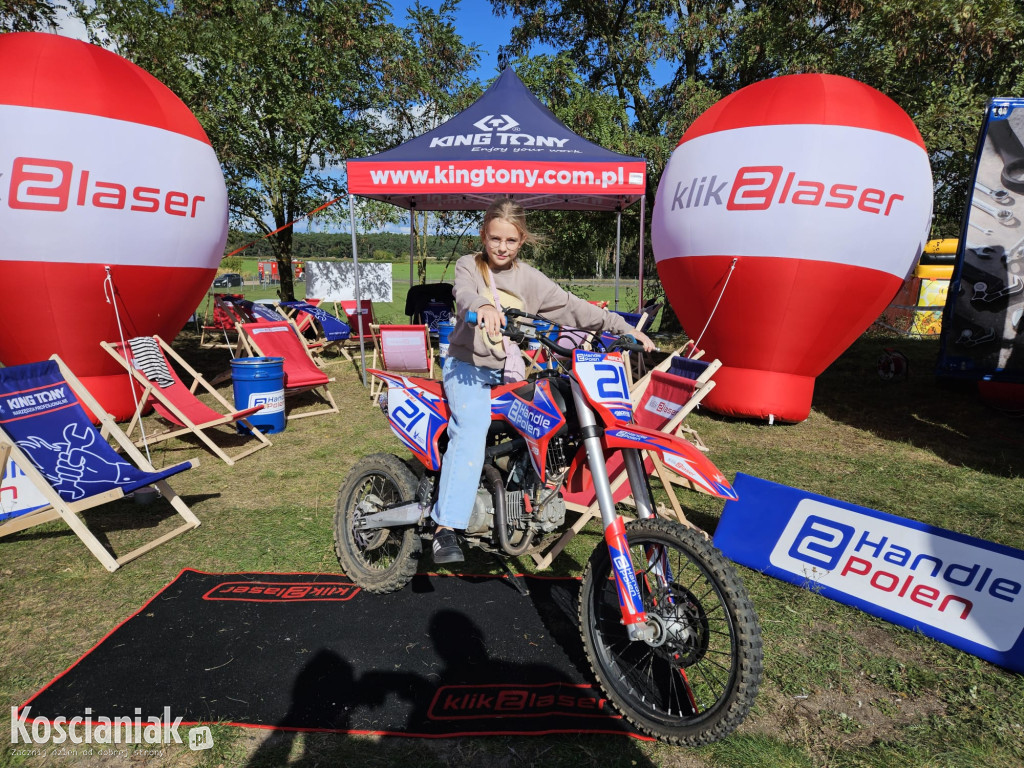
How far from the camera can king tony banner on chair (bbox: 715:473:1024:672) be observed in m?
2.88

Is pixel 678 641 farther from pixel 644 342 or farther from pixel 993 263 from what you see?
pixel 993 263

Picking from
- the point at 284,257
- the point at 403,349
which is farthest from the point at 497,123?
the point at 284,257

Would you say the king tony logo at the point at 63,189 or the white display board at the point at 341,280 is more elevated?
the king tony logo at the point at 63,189

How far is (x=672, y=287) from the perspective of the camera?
747 centimetres

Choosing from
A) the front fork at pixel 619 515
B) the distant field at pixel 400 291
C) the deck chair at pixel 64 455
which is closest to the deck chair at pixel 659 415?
the front fork at pixel 619 515

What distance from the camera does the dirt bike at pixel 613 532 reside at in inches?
87.6

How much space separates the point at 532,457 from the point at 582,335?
65 cm

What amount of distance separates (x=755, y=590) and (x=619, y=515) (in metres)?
1.68

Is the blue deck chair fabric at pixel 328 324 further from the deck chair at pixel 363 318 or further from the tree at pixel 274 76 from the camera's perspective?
the tree at pixel 274 76

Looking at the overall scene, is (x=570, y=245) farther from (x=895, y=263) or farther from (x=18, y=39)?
(x=18, y=39)

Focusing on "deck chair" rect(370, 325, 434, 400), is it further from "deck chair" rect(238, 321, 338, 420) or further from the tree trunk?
the tree trunk

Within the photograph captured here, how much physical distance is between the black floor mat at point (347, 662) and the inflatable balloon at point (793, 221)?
14.1ft

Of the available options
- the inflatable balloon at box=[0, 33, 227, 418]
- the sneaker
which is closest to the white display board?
the inflatable balloon at box=[0, 33, 227, 418]

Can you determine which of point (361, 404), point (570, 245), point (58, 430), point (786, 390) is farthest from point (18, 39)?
point (570, 245)
